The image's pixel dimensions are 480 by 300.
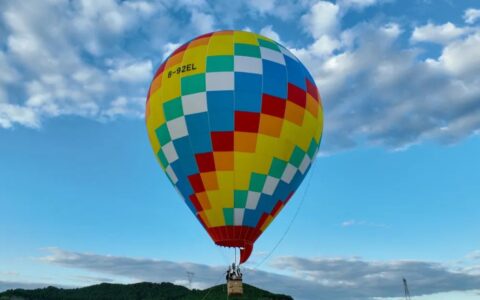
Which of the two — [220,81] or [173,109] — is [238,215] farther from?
[220,81]

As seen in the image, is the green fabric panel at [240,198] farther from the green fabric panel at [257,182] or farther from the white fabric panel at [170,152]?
the white fabric panel at [170,152]

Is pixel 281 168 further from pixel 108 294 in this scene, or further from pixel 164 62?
pixel 108 294

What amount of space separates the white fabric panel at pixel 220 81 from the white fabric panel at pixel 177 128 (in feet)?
7.11

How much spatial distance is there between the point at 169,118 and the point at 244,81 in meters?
4.34

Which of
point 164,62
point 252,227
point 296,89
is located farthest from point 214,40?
point 252,227

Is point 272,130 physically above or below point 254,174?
above

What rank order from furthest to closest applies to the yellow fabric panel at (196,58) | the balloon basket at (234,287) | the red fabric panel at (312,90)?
the red fabric panel at (312,90) < the yellow fabric panel at (196,58) < the balloon basket at (234,287)

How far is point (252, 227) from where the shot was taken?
24.4 metres

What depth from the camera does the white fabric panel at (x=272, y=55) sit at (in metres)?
25.8

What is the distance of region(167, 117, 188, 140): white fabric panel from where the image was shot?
24938mm

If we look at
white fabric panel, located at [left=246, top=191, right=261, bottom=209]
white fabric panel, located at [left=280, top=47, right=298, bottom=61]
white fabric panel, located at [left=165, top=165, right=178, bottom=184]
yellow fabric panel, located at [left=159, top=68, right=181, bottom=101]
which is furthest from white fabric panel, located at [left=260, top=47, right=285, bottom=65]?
white fabric panel, located at [left=165, top=165, right=178, bottom=184]

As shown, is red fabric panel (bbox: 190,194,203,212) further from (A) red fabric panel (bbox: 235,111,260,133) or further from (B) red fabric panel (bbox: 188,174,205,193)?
(A) red fabric panel (bbox: 235,111,260,133)

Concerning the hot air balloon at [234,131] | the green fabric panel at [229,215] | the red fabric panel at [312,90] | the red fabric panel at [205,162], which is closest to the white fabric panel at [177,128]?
the hot air balloon at [234,131]

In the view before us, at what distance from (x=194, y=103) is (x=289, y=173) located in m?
5.98
